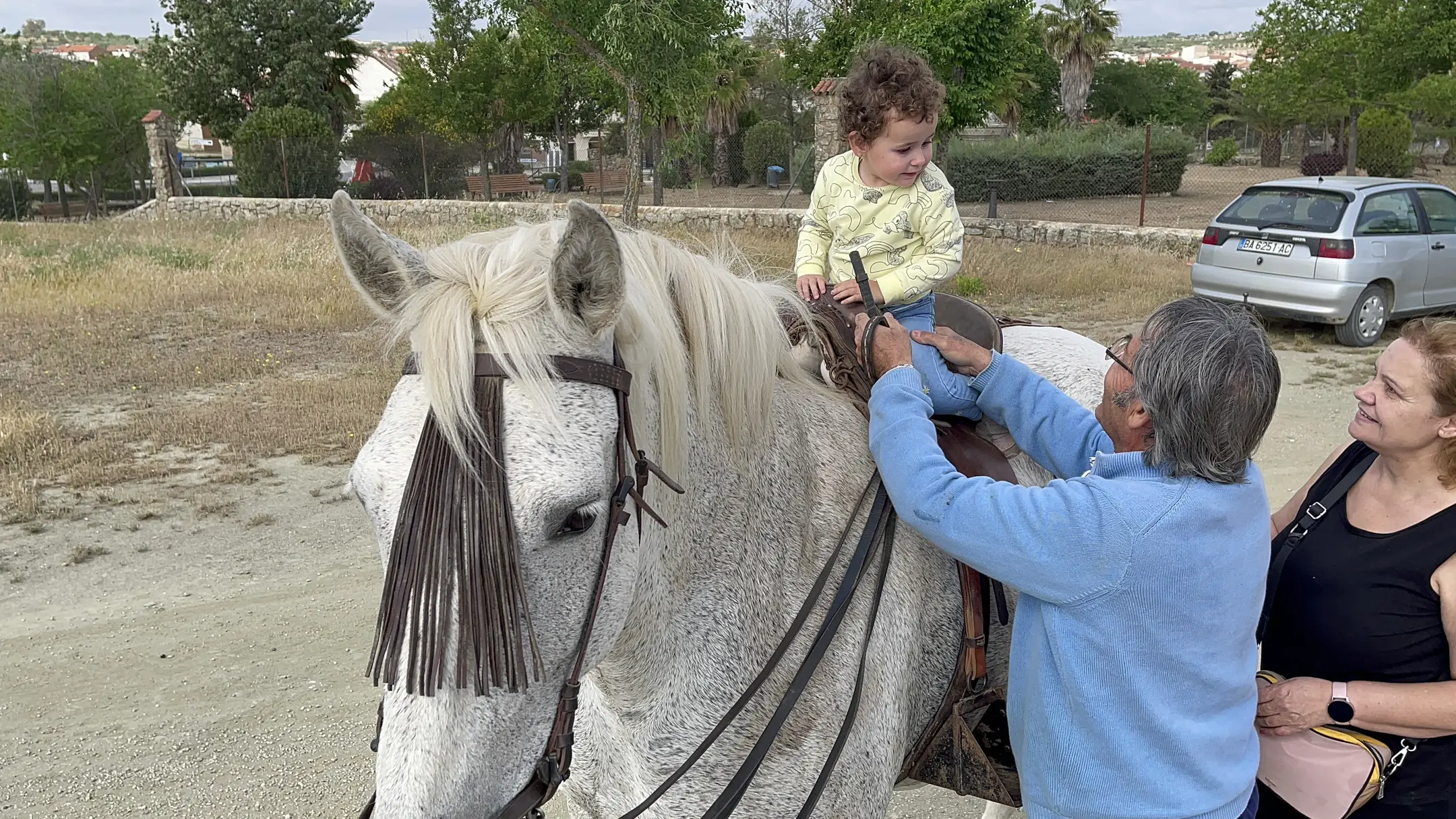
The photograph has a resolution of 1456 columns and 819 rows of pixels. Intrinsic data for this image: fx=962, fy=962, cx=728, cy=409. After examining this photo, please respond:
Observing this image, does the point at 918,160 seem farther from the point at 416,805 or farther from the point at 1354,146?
the point at 1354,146

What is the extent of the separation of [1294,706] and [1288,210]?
33.4ft

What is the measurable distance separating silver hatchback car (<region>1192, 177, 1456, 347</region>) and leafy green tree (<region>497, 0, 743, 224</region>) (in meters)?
7.42

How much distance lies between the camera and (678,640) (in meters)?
1.81

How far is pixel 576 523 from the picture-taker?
1.44 metres

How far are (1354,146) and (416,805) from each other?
2607 cm

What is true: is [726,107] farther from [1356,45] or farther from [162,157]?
[1356,45]

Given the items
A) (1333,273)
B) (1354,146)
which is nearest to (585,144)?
(1354,146)

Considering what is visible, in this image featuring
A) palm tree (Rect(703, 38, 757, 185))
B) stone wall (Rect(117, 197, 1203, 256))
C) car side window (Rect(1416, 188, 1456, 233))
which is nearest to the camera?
car side window (Rect(1416, 188, 1456, 233))

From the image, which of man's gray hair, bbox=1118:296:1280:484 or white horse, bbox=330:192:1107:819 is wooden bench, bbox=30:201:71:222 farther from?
man's gray hair, bbox=1118:296:1280:484

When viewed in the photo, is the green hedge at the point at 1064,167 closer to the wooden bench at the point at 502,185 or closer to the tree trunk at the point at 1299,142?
the wooden bench at the point at 502,185

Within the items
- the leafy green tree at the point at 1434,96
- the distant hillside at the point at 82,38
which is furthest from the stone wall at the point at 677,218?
the distant hillside at the point at 82,38

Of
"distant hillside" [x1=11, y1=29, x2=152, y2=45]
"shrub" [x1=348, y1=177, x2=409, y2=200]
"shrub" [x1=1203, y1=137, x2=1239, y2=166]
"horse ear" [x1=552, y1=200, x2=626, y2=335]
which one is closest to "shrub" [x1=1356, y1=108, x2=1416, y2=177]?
"shrub" [x1=1203, y1=137, x2=1239, y2=166]

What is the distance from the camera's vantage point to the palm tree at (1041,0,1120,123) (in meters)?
35.8

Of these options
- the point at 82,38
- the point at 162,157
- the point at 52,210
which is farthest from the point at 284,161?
A: the point at 82,38
